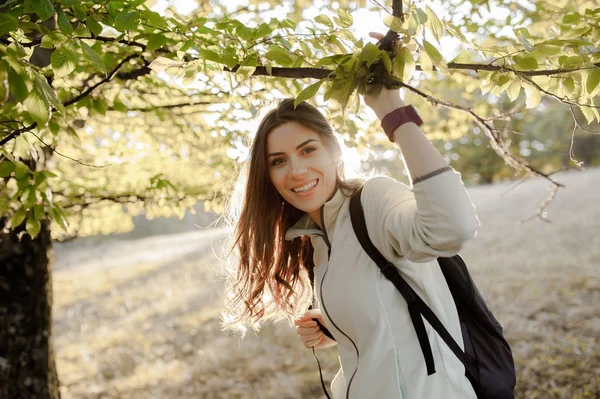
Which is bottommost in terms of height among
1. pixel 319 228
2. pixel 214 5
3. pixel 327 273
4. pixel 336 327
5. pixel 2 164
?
pixel 336 327

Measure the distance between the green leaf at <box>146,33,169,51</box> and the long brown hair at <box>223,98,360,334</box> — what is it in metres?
0.68

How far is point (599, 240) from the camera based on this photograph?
11570 mm

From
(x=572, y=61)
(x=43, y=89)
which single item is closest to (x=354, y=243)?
(x=572, y=61)

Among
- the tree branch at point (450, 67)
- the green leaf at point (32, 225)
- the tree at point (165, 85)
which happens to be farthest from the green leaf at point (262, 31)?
the green leaf at point (32, 225)

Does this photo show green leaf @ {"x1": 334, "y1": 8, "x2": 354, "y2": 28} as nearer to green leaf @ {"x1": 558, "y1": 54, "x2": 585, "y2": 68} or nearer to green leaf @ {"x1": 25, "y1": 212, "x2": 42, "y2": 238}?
green leaf @ {"x1": 558, "y1": 54, "x2": 585, "y2": 68}

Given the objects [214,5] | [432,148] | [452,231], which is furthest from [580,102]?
[214,5]

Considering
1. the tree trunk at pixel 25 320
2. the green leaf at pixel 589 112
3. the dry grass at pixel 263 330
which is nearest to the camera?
the green leaf at pixel 589 112

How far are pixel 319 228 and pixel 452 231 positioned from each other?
98cm

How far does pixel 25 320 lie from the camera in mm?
3361

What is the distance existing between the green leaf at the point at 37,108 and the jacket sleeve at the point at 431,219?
1.07 m

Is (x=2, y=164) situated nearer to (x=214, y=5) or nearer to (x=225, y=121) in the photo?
(x=225, y=121)

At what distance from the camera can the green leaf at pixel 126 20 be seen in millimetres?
1562

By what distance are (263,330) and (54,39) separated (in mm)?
7536

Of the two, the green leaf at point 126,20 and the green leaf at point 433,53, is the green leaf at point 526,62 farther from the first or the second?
the green leaf at point 126,20
